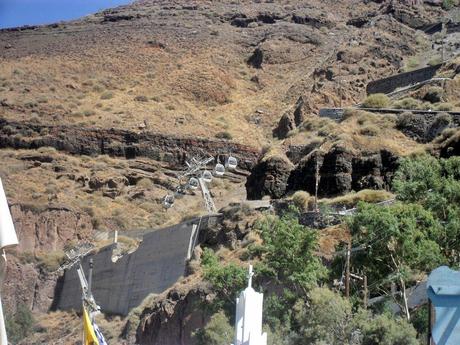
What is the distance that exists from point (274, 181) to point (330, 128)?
3681 millimetres

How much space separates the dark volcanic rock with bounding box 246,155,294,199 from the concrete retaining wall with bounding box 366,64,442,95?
37.4 ft

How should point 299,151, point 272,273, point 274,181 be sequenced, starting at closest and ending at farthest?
point 272,273
point 274,181
point 299,151

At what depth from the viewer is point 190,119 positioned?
3263 inches

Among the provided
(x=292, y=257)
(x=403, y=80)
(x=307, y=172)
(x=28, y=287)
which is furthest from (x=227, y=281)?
(x=403, y=80)

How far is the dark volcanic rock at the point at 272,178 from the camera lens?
147ft

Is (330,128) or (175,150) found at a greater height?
(175,150)

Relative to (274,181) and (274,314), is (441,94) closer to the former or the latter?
(274,181)

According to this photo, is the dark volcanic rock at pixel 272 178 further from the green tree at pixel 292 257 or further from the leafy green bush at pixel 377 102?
the green tree at pixel 292 257

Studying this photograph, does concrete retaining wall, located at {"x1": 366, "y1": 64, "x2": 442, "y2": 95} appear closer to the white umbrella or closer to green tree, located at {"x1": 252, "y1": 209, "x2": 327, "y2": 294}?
green tree, located at {"x1": 252, "y1": 209, "x2": 327, "y2": 294}

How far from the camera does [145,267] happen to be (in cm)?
4247

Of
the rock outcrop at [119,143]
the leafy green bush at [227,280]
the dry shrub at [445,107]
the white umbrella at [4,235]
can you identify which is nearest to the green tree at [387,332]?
the leafy green bush at [227,280]

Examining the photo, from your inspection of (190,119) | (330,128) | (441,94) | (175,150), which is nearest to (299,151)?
(330,128)

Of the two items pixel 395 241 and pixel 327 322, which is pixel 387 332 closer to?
pixel 327 322

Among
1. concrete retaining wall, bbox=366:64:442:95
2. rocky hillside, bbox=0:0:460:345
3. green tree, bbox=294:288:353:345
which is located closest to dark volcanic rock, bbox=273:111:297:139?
rocky hillside, bbox=0:0:460:345
